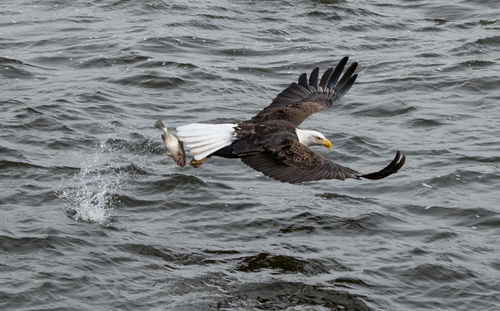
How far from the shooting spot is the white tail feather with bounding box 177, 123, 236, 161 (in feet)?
26.6

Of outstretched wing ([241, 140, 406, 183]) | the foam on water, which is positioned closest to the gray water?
the foam on water

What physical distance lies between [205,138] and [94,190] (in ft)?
5.92

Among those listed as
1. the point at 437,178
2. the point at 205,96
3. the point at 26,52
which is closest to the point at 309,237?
the point at 437,178

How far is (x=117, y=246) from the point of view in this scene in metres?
8.31

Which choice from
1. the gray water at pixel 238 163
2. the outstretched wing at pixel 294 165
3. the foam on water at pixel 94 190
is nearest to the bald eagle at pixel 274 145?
the outstretched wing at pixel 294 165

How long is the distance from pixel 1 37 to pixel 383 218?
24.4 ft

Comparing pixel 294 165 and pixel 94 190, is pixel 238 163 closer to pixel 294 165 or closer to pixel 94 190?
pixel 94 190

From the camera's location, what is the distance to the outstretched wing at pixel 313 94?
937cm

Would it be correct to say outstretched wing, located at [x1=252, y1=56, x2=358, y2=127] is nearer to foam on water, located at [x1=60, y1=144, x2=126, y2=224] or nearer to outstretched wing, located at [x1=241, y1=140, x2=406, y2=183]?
outstretched wing, located at [x1=241, y1=140, x2=406, y2=183]

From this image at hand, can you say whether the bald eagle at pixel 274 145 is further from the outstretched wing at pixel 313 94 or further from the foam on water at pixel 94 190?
the foam on water at pixel 94 190

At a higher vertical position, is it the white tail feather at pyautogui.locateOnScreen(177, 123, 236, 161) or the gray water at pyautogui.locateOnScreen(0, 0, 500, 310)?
the white tail feather at pyautogui.locateOnScreen(177, 123, 236, 161)

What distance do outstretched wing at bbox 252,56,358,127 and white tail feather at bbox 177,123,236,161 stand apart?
96 centimetres

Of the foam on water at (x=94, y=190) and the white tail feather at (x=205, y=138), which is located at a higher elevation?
the white tail feather at (x=205, y=138)

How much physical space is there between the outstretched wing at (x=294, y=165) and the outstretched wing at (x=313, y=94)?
1.21 meters
